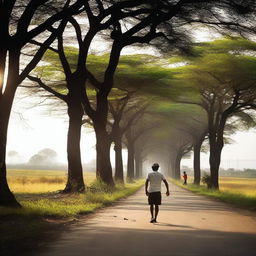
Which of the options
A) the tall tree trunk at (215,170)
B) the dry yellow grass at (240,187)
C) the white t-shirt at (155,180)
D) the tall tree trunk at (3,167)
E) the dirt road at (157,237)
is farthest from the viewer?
the tall tree trunk at (215,170)

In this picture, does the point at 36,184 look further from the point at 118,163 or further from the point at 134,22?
the point at 134,22

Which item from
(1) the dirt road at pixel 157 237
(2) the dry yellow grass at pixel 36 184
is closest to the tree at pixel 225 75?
(2) the dry yellow grass at pixel 36 184

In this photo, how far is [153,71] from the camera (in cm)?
3241

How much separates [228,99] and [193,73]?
5154mm

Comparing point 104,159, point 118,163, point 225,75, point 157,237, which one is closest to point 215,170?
point 225,75

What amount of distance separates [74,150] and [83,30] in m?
6.83

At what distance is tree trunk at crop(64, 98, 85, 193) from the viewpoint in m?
24.4

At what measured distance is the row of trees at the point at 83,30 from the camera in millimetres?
15211

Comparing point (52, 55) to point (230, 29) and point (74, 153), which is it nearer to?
point (74, 153)

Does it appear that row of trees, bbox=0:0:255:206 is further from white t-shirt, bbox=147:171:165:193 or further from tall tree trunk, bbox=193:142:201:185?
tall tree trunk, bbox=193:142:201:185

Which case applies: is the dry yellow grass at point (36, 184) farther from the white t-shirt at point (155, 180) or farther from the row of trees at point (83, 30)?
the white t-shirt at point (155, 180)

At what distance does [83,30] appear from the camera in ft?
88.3

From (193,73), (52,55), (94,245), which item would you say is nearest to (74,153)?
(52,55)

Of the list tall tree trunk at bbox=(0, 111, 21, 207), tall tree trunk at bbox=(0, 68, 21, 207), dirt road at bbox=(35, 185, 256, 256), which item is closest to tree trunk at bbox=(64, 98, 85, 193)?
tall tree trunk at bbox=(0, 68, 21, 207)
